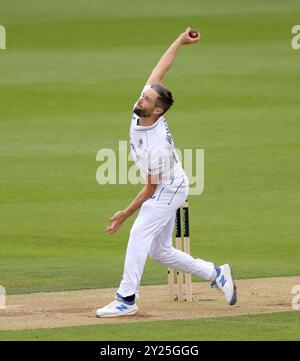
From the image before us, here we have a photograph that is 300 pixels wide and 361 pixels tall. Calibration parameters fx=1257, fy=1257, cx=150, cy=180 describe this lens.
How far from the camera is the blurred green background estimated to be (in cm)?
1425

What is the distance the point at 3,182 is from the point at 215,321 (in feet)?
28.0

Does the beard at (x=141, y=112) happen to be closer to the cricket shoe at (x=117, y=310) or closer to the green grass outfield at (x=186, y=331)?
the cricket shoe at (x=117, y=310)

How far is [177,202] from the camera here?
10758 mm

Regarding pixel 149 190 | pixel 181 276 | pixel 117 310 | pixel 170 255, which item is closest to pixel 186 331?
pixel 117 310

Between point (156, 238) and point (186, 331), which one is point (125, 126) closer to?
point (156, 238)

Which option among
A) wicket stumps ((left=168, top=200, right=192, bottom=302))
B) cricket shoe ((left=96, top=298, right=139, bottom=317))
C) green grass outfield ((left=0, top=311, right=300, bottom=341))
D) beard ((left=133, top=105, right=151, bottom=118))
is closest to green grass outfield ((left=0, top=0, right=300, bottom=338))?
wicket stumps ((left=168, top=200, right=192, bottom=302))

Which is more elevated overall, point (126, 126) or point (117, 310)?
point (126, 126)

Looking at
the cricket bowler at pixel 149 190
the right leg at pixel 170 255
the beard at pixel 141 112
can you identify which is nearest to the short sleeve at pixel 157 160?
the cricket bowler at pixel 149 190

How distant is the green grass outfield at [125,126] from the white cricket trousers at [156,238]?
1.54 meters

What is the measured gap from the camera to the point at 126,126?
2225 centimetres

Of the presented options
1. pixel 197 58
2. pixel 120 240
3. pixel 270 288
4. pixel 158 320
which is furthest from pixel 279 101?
pixel 158 320

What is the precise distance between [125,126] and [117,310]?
11913 mm

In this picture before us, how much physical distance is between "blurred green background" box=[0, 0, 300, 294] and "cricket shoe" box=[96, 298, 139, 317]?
1.64 m
